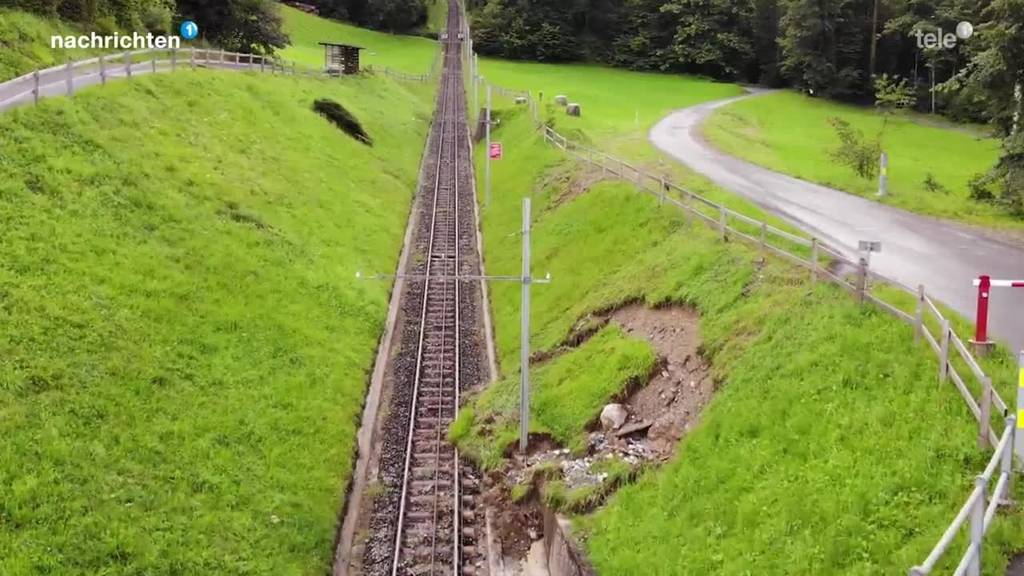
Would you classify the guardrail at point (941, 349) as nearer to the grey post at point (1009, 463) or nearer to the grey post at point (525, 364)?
the grey post at point (1009, 463)

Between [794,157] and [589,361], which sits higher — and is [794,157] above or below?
above

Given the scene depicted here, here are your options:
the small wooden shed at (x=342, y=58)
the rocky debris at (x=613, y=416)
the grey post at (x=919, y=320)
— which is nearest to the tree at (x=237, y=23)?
the small wooden shed at (x=342, y=58)

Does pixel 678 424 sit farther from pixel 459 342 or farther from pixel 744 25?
pixel 744 25

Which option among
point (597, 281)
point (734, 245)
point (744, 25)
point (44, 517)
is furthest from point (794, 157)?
point (744, 25)

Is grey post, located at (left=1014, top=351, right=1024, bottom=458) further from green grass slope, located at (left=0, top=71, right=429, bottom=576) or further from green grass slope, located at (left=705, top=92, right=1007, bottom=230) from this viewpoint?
green grass slope, located at (left=705, top=92, right=1007, bottom=230)

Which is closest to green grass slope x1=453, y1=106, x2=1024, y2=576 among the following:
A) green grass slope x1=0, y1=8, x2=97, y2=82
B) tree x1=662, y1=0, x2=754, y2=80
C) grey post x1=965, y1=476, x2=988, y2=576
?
grey post x1=965, y1=476, x2=988, y2=576
